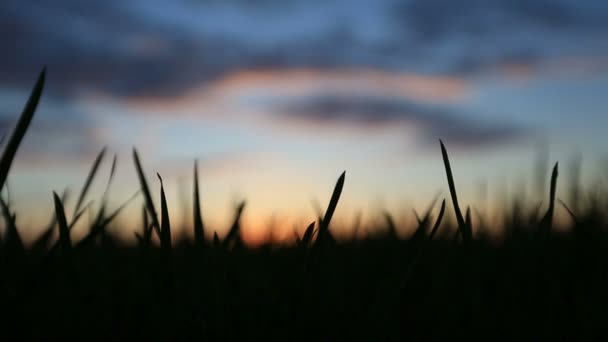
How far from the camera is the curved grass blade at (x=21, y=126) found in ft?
3.96

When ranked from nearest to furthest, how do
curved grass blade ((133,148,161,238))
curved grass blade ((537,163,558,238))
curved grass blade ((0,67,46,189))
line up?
curved grass blade ((0,67,46,189)), curved grass blade ((537,163,558,238)), curved grass blade ((133,148,161,238))

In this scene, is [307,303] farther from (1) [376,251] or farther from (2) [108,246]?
(1) [376,251]

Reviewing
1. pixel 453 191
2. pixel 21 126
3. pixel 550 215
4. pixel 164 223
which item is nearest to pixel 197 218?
pixel 164 223

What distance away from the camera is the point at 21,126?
1.21m

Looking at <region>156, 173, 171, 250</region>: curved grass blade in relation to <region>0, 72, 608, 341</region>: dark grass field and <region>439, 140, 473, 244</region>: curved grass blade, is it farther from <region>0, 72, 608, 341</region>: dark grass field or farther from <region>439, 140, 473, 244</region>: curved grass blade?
<region>439, 140, 473, 244</region>: curved grass blade

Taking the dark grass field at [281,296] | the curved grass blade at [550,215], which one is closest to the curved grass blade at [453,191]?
the dark grass field at [281,296]

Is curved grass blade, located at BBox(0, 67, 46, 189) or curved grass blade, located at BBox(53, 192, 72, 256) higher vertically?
curved grass blade, located at BBox(0, 67, 46, 189)

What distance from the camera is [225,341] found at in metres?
1.29

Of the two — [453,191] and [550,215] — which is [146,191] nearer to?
[453,191]

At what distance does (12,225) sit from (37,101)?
39 centimetres

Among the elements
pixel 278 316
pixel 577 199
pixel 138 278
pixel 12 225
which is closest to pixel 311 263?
pixel 278 316

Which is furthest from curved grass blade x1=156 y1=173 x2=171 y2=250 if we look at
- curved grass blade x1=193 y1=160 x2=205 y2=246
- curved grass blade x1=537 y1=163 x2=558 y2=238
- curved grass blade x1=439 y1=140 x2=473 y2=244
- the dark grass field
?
curved grass blade x1=537 y1=163 x2=558 y2=238

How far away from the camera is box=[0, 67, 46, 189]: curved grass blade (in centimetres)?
121

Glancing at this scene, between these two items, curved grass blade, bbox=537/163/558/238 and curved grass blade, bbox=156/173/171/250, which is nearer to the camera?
curved grass blade, bbox=156/173/171/250
